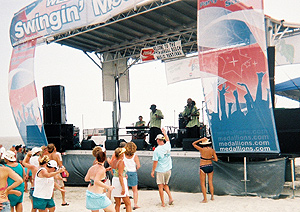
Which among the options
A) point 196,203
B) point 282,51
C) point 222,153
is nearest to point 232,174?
point 222,153

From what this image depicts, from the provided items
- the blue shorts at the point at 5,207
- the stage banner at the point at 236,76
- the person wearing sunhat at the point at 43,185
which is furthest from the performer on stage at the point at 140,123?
the blue shorts at the point at 5,207

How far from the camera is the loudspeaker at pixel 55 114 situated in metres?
9.95

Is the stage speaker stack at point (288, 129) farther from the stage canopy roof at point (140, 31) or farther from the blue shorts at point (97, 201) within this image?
the blue shorts at point (97, 201)

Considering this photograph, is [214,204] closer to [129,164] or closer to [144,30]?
[129,164]

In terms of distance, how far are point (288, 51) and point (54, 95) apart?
24.9 feet

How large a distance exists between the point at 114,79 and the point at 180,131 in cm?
412

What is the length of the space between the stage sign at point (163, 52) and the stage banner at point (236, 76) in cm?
449

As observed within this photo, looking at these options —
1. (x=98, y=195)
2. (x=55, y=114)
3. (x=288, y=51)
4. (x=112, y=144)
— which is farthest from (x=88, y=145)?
(x=288, y=51)

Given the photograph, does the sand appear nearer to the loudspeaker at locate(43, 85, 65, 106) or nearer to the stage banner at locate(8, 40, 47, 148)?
the stage banner at locate(8, 40, 47, 148)

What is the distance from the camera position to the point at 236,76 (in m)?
A: 6.34

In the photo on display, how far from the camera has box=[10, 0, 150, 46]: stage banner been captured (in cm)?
848

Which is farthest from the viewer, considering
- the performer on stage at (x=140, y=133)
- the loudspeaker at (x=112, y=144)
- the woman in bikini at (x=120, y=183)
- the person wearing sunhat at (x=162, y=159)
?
the performer on stage at (x=140, y=133)

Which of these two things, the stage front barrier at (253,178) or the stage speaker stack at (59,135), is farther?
the stage speaker stack at (59,135)

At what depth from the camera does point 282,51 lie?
10.5 m
